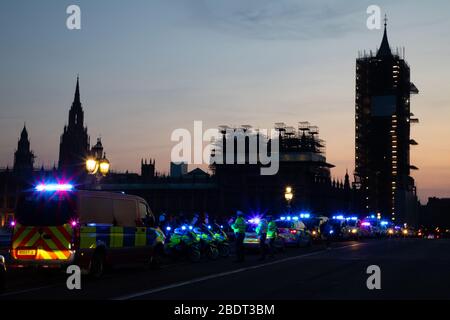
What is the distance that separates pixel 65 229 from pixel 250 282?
14.6 feet

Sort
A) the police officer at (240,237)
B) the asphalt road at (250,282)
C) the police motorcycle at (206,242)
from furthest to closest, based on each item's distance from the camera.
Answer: the police motorcycle at (206,242)
the police officer at (240,237)
the asphalt road at (250,282)

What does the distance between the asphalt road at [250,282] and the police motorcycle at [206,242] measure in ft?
7.53

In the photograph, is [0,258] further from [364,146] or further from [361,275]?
[364,146]

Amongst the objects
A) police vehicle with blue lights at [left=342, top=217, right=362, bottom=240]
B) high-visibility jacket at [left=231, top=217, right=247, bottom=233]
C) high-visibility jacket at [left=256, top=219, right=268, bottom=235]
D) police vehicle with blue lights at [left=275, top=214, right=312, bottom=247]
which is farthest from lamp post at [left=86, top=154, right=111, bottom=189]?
police vehicle with blue lights at [left=342, top=217, right=362, bottom=240]

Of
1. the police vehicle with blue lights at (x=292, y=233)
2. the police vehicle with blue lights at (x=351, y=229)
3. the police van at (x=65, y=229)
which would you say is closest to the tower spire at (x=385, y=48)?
the police vehicle with blue lights at (x=351, y=229)

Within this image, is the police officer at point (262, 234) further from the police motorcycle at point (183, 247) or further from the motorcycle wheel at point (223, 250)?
the police motorcycle at point (183, 247)

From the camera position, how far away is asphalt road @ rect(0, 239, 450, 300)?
44.0 ft

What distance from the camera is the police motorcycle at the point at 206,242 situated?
81.0 feet

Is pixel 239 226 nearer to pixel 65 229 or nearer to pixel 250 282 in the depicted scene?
pixel 250 282

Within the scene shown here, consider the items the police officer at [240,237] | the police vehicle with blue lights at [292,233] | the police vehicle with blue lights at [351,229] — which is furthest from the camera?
the police vehicle with blue lights at [351,229]

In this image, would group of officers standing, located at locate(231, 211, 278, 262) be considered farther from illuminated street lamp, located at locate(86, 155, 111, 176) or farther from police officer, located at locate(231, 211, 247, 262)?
illuminated street lamp, located at locate(86, 155, 111, 176)

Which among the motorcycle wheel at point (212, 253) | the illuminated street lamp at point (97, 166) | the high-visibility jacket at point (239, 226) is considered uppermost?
the illuminated street lamp at point (97, 166)

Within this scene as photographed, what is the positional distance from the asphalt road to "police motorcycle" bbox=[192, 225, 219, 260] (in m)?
2.30
